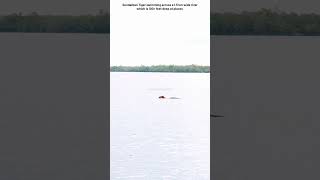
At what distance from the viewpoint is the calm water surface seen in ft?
13.7
